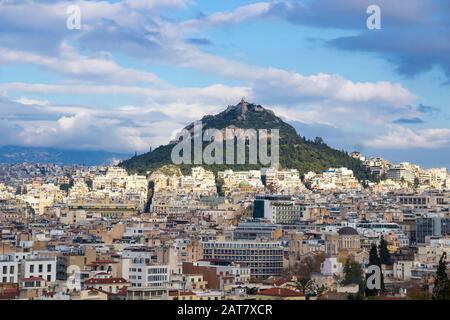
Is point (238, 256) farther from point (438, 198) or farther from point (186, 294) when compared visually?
point (438, 198)

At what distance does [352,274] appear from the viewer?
21438 millimetres

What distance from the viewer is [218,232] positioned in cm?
3269

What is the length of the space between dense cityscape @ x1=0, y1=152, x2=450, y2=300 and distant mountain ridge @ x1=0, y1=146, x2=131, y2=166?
795 millimetres

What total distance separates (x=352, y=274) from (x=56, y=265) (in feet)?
16.4

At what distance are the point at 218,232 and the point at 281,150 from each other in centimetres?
2277

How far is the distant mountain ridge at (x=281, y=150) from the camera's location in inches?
2219

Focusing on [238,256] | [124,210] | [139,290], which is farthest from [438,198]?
[139,290]

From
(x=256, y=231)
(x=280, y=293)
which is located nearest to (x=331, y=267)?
(x=280, y=293)

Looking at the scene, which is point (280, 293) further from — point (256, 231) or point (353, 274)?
point (256, 231)

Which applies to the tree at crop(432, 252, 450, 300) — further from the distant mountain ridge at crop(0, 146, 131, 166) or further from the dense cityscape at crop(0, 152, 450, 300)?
the distant mountain ridge at crop(0, 146, 131, 166)

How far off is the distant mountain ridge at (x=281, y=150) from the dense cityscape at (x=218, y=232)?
91 cm

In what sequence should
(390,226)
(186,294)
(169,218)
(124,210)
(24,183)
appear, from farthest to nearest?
(24,183) < (124,210) < (169,218) < (390,226) < (186,294)

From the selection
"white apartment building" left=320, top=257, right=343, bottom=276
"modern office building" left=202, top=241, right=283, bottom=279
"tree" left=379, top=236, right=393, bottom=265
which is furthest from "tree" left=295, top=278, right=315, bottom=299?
"modern office building" left=202, top=241, right=283, bottom=279

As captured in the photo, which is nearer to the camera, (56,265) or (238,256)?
(56,265)
